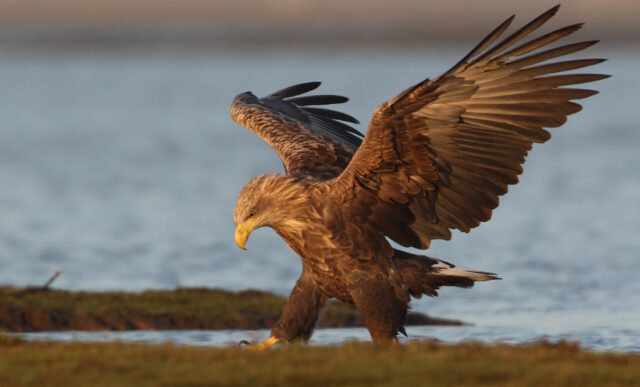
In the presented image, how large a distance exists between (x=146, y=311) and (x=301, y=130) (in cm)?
276

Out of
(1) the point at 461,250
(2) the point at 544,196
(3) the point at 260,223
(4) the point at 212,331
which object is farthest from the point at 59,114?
(3) the point at 260,223

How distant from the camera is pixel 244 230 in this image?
26.7 ft

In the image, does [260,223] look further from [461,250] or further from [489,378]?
[461,250]

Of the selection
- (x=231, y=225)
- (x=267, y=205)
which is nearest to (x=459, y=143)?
(x=267, y=205)

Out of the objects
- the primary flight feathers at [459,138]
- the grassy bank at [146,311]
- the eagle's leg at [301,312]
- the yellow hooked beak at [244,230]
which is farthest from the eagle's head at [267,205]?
the grassy bank at [146,311]

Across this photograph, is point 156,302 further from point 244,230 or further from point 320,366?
point 320,366

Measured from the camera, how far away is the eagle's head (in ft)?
26.8

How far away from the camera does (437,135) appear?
8.01 m

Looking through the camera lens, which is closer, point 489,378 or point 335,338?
point 489,378

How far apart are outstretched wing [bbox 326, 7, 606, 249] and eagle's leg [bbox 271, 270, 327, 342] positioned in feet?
2.24

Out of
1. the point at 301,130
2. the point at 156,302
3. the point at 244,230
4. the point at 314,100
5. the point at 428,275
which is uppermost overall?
the point at 314,100

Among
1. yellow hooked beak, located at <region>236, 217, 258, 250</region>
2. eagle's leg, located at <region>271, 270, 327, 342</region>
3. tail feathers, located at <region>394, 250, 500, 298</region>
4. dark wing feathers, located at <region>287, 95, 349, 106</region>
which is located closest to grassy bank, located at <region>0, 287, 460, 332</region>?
dark wing feathers, located at <region>287, 95, 349, 106</region>

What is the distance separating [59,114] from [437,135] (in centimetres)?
4044

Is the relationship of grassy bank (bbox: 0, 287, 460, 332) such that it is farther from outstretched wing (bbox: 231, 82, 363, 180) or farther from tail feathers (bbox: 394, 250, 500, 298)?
tail feathers (bbox: 394, 250, 500, 298)
